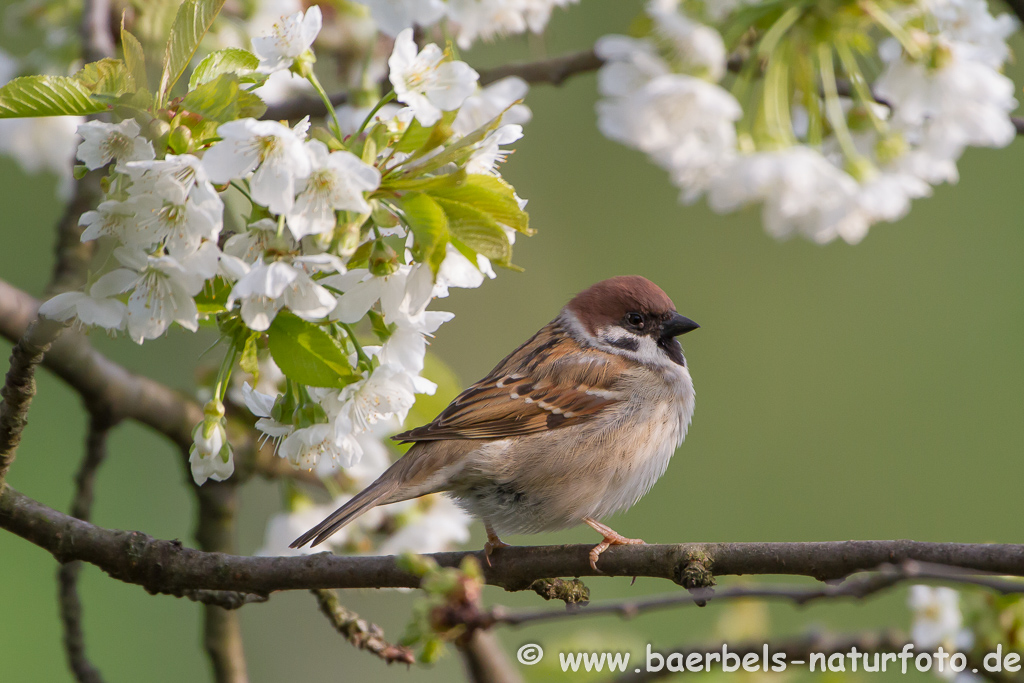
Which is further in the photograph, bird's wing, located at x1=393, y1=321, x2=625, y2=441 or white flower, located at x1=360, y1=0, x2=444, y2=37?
bird's wing, located at x1=393, y1=321, x2=625, y2=441

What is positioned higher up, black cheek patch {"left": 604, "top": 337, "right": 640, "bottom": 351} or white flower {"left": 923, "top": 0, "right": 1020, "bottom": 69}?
white flower {"left": 923, "top": 0, "right": 1020, "bottom": 69}

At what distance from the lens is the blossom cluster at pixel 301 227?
1.49 metres

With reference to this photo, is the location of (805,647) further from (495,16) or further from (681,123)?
(495,16)

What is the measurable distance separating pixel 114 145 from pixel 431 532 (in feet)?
5.47

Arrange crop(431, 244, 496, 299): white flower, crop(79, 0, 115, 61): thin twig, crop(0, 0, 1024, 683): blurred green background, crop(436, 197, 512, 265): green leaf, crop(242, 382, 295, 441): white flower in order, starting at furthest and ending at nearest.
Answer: crop(0, 0, 1024, 683): blurred green background
crop(79, 0, 115, 61): thin twig
crop(242, 382, 295, 441): white flower
crop(431, 244, 496, 299): white flower
crop(436, 197, 512, 265): green leaf

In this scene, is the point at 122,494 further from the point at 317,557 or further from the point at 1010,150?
the point at 1010,150

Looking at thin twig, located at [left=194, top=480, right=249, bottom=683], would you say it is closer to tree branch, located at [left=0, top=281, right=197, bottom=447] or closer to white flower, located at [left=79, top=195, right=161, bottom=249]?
tree branch, located at [left=0, top=281, right=197, bottom=447]

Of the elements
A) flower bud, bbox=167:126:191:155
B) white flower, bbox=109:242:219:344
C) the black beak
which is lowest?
the black beak

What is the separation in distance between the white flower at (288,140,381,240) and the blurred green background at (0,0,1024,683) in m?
4.42

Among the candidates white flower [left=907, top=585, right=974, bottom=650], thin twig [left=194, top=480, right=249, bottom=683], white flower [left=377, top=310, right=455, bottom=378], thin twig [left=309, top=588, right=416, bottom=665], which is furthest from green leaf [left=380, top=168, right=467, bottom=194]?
thin twig [left=194, top=480, right=249, bottom=683]

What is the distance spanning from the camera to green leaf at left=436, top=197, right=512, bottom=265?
5.14 ft

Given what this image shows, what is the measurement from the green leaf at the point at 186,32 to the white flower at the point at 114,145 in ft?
0.39

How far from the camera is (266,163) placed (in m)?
1.49

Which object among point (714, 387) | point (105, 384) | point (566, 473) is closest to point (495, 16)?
point (566, 473)
